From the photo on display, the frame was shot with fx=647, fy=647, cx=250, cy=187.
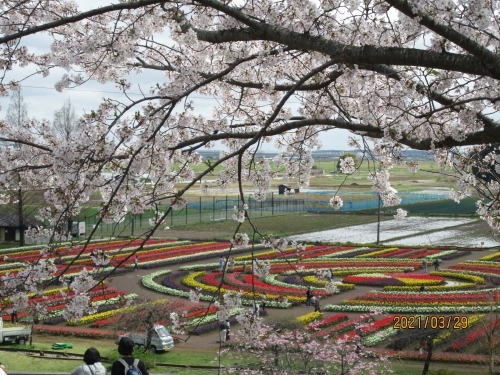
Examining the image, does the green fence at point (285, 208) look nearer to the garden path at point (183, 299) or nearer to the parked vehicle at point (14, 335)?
the garden path at point (183, 299)

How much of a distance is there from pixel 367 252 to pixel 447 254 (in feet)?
12.0

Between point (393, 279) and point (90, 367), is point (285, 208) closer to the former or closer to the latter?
point (393, 279)

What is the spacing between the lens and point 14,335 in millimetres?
15391

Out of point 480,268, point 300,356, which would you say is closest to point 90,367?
point 300,356

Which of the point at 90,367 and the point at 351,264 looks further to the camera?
the point at 351,264

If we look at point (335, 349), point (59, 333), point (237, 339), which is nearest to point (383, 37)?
point (335, 349)

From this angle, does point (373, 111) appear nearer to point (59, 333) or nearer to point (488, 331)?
point (488, 331)

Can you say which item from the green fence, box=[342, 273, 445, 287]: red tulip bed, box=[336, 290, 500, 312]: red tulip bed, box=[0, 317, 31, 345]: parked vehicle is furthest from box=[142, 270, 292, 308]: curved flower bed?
the green fence

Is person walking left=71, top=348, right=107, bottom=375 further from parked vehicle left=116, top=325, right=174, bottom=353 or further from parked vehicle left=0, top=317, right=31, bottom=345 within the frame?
parked vehicle left=0, top=317, right=31, bottom=345

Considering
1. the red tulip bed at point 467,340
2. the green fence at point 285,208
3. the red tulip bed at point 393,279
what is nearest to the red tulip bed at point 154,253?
the red tulip bed at point 393,279
